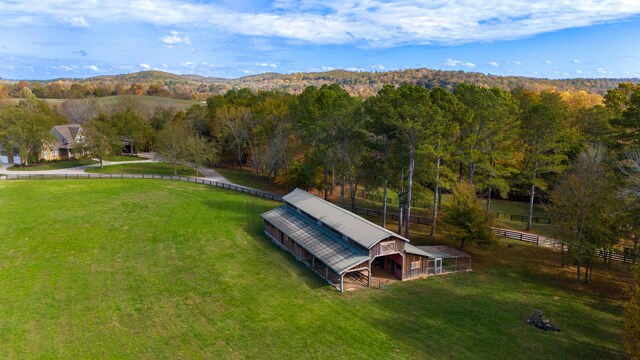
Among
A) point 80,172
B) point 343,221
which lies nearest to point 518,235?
point 343,221

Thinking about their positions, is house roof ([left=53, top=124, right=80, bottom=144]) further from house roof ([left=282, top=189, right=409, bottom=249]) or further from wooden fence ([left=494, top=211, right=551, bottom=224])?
wooden fence ([left=494, top=211, right=551, bottom=224])

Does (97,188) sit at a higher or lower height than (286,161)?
lower

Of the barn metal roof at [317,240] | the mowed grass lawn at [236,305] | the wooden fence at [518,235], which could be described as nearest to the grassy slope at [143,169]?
the mowed grass lawn at [236,305]

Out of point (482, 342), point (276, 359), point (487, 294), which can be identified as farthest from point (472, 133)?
point (276, 359)

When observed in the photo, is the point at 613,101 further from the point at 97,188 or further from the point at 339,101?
the point at 97,188

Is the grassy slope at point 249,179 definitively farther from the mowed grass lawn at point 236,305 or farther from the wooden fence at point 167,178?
the mowed grass lawn at point 236,305

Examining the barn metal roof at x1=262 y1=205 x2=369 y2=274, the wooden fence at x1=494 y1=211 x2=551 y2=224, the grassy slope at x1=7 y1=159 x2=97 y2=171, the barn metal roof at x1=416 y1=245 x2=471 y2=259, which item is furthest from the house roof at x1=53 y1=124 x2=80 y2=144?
the wooden fence at x1=494 y1=211 x2=551 y2=224
